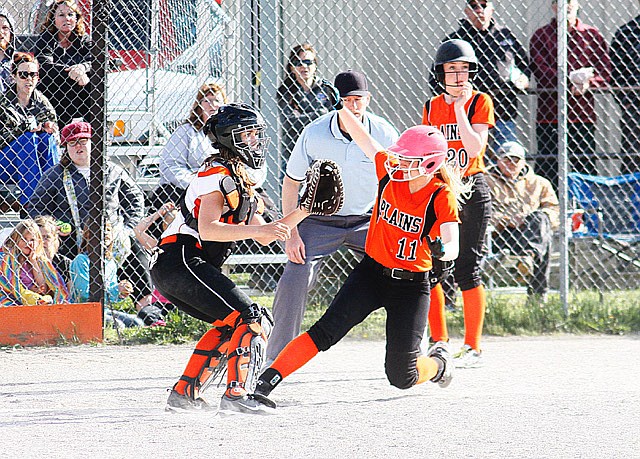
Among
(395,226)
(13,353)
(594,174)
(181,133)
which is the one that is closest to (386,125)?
(395,226)

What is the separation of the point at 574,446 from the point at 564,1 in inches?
183

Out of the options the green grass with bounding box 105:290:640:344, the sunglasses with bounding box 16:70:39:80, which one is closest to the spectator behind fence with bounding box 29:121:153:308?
the green grass with bounding box 105:290:640:344

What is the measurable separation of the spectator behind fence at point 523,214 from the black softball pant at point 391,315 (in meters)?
3.60

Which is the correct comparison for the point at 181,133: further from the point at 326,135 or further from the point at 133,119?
the point at 326,135

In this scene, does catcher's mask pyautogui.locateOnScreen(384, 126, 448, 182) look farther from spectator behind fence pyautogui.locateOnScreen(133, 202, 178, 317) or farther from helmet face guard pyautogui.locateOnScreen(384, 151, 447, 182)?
spectator behind fence pyautogui.locateOnScreen(133, 202, 178, 317)

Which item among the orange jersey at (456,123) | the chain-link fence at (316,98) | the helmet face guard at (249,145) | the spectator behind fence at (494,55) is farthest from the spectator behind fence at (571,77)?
the helmet face guard at (249,145)

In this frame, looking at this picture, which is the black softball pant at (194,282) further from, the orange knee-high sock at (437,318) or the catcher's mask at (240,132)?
the orange knee-high sock at (437,318)

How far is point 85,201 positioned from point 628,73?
5105 millimetres

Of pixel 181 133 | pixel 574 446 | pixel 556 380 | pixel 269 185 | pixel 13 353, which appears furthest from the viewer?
pixel 269 185

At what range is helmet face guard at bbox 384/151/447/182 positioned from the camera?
15.9 ft

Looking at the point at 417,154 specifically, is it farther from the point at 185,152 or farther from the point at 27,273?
the point at 27,273

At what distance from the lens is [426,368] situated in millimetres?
5148

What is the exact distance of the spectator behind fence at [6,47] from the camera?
7931mm

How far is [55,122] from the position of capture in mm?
7883
